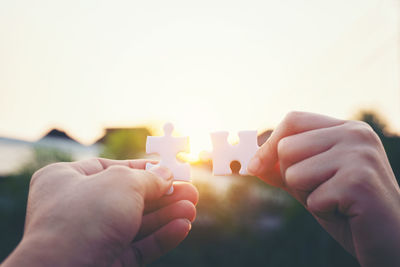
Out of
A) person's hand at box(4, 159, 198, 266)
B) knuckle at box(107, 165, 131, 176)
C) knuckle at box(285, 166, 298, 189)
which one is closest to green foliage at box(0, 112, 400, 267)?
knuckle at box(285, 166, 298, 189)

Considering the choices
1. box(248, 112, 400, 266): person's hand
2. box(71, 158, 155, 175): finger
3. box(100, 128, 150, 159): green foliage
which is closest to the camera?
box(248, 112, 400, 266): person's hand

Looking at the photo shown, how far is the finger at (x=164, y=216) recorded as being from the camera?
2.73m

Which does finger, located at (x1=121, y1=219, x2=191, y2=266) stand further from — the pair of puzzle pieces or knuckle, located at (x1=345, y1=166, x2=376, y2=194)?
knuckle, located at (x1=345, y1=166, x2=376, y2=194)

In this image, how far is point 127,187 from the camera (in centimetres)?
194

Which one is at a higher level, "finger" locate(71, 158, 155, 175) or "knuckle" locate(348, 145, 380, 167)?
"knuckle" locate(348, 145, 380, 167)

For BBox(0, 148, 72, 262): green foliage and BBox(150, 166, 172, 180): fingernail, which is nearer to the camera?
BBox(150, 166, 172, 180): fingernail

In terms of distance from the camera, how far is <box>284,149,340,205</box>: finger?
6.31 feet

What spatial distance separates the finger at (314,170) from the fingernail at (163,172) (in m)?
1.03

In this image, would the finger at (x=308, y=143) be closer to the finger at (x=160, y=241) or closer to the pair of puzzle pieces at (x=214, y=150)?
the pair of puzzle pieces at (x=214, y=150)

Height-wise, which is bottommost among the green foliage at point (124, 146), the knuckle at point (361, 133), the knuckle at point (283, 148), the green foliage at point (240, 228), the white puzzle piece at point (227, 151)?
the green foliage at point (240, 228)

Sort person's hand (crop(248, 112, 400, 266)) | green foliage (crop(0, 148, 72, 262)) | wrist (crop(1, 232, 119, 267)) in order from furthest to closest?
green foliage (crop(0, 148, 72, 262)), person's hand (crop(248, 112, 400, 266)), wrist (crop(1, 232, 119, 267))

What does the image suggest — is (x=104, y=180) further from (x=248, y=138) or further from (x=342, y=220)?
(x=342, y=220)

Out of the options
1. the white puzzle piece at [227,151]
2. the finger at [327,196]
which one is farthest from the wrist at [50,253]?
the finger at [327,196]

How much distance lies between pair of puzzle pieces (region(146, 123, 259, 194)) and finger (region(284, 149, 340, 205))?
1.87 feet
